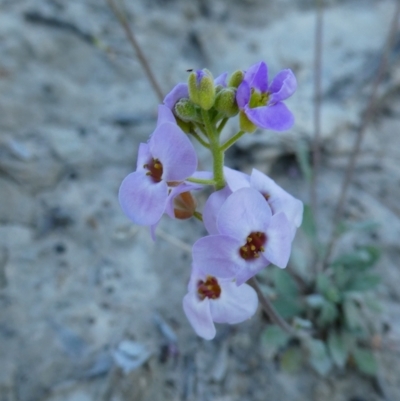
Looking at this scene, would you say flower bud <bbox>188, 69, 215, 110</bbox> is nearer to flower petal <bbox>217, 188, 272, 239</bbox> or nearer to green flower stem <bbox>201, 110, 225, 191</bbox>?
green flower stem <bbox>201, 110, 225, 191</bbox>

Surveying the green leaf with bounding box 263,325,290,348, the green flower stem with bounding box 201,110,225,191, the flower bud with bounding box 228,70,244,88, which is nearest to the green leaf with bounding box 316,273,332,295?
the green leaf with bounding box 263,325,290,348

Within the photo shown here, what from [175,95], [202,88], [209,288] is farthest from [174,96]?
[209,288]

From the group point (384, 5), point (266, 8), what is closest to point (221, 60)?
point (266, 8)

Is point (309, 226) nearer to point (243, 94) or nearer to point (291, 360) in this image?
point (291, 360)

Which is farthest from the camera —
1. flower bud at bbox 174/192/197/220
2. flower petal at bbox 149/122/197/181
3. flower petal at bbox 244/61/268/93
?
flower bud at bbox 174/192/197/220

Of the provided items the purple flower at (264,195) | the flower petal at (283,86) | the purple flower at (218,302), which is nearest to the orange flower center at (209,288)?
the purple flower at (218,302)

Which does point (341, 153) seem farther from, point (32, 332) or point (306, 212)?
point (32, 332)
